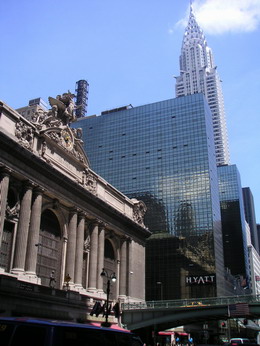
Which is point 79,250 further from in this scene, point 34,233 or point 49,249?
point 34,233

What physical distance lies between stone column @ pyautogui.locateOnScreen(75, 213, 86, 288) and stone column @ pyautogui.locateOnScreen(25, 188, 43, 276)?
348 inches

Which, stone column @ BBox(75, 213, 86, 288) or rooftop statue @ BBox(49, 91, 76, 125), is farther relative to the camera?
rooftop statue @ BBox(49, 91, 76, 125)

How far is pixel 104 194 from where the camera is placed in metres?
63.5

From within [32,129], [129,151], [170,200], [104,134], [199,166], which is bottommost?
[32,129]

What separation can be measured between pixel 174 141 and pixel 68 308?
252ft

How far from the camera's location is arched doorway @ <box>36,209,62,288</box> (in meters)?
47.8

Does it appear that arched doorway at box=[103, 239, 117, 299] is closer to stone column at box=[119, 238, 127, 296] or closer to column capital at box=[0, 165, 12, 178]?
stone column at box=[119, 238, 127, 296]

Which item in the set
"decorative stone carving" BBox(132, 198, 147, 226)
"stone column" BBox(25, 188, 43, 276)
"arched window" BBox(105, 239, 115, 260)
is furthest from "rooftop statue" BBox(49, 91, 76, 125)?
"decorative stone carving" BBox(132, 198, 147, 226)

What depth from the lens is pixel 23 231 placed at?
42875mm

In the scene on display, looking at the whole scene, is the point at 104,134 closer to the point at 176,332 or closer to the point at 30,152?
the point at 176,332

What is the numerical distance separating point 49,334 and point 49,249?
1626 inches

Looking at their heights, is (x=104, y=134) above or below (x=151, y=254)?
above

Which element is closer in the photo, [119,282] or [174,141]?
[119,282]

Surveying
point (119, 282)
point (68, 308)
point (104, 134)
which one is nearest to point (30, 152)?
point (68, 308)
